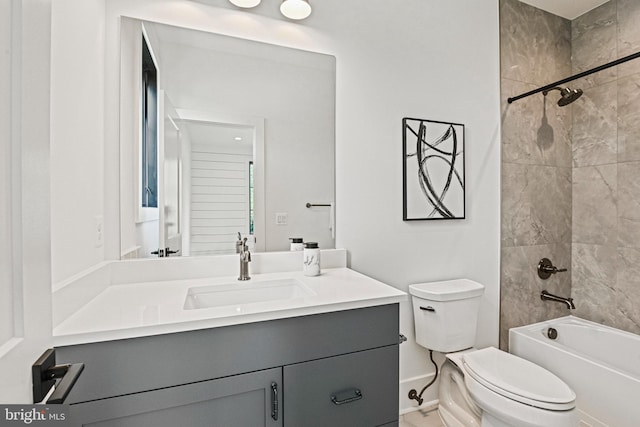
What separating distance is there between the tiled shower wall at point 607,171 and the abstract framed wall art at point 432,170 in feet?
3.62

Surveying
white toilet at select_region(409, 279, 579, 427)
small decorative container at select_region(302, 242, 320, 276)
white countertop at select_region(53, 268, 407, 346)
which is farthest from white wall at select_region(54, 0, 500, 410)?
white countertop at select_region(53, 268, 407, 346)

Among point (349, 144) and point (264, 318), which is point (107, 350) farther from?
point (349, 144)

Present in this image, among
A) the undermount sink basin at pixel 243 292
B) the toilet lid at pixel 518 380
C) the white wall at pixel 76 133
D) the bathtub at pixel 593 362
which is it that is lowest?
the bathtub at pixel 593 362

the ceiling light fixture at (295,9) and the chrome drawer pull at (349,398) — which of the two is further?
the ceiling light fixture at (295,9)

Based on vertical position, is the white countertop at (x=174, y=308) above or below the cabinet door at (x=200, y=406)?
above

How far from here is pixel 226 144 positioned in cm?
151

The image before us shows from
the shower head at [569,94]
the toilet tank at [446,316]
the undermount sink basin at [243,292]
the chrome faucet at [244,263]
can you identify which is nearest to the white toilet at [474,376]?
the toilet tank at [446,316]

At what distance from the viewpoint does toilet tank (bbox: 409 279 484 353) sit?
1.68 metres

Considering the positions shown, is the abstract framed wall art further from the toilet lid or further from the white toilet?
the toilet lid

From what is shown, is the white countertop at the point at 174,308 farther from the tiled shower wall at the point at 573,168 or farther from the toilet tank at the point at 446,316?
the tiled shower wall at the point at 573,168

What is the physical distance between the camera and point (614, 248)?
214cm

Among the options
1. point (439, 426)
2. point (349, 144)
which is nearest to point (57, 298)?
point (349, 144)

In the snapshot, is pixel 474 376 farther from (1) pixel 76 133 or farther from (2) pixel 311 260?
(1) pixel 76 133

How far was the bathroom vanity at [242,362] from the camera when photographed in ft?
2.71
